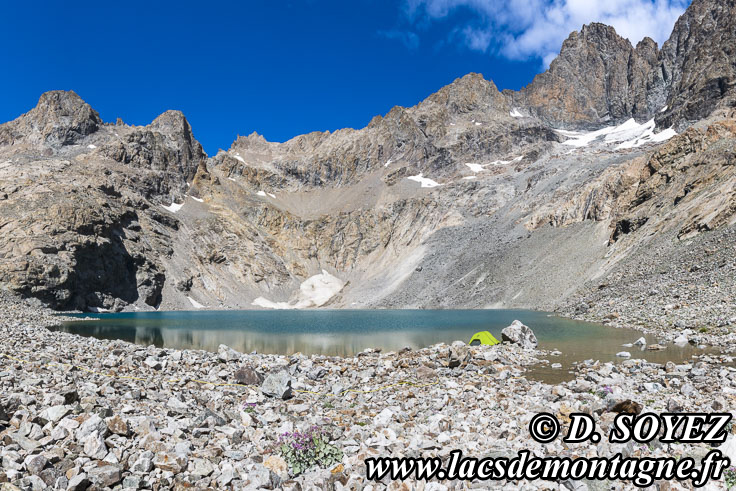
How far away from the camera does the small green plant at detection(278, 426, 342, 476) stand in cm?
702

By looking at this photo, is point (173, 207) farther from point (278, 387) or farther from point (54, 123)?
point (278, 387)

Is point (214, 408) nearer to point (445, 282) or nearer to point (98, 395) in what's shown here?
point (98, 395)

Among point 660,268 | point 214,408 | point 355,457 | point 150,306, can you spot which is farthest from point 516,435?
point 150,306

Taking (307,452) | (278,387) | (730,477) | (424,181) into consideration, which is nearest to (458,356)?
(278,387)

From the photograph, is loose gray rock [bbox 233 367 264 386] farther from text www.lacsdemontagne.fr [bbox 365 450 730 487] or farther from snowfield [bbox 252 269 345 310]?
snowfield [bbox 252 269 345 310]

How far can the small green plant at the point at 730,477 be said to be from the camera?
5566mm

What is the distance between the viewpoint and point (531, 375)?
51.6 feet

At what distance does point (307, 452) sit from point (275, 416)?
119 inches

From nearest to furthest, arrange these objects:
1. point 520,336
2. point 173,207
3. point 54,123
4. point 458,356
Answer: point 458,356, point 520,336, point 173,207, point 54,123

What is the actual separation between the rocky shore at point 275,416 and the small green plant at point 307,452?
3.8 inches

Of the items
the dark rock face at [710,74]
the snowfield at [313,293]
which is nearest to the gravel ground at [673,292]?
the snowfield at [313,293]

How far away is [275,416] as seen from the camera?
10.0 metres

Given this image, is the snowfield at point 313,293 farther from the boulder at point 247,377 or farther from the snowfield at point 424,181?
the boulder at point 247,377

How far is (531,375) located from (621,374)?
2.94 m
